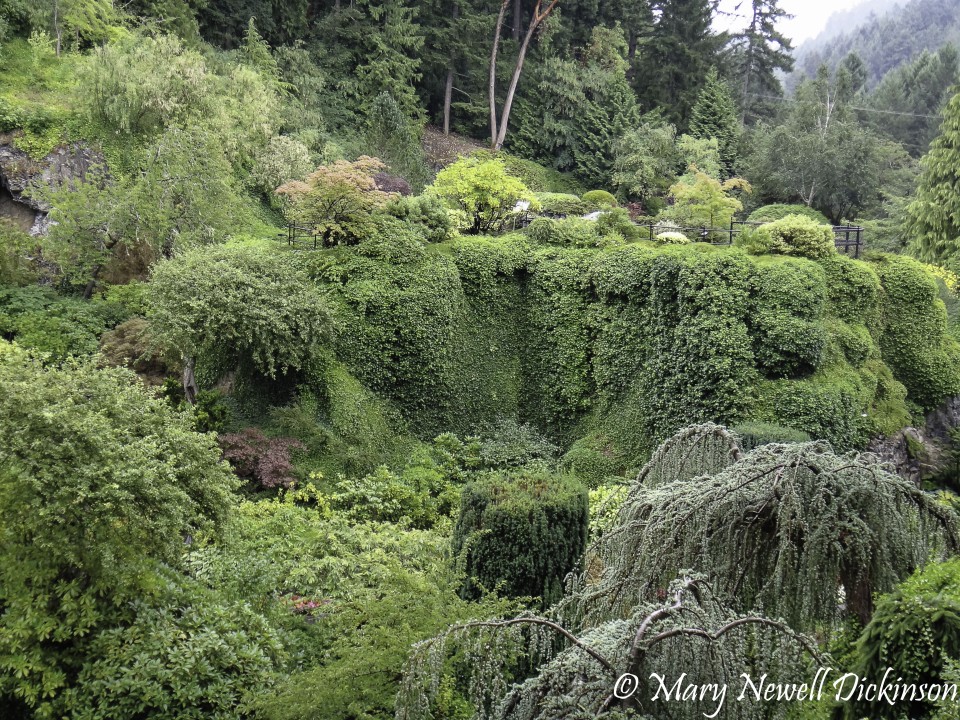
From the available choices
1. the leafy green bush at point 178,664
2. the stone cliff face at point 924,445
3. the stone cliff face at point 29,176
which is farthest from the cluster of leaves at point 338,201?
the stone cliff face at point 924,445

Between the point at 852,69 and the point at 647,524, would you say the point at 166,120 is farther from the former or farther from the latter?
the point at 852,69

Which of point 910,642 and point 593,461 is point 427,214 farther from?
point 910,642

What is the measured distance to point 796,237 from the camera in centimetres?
1471

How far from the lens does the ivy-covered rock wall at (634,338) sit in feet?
44.2

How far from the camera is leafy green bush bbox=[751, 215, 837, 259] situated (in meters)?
14.7

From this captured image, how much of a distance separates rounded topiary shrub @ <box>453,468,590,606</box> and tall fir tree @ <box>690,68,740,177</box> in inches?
1036

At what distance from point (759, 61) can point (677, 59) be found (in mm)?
8474

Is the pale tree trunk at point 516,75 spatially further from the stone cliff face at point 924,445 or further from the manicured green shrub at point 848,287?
the stone cliff face at point 924,445

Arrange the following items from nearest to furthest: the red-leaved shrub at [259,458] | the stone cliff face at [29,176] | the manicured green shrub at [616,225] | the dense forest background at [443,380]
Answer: the dense forest background at [443,380] → the red-leaved shrub at [259,458] → the manicured green shrub at [616,225] → the stone cliff face at [29,176]

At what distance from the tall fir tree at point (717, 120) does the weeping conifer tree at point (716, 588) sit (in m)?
28.6

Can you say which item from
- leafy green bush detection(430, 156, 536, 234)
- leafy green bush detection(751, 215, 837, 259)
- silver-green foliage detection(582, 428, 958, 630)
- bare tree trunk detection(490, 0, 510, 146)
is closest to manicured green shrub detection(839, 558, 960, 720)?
silver-green foliage detection(582, 428, 958, 630)

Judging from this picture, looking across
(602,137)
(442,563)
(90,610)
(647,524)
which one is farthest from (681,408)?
(602,137)

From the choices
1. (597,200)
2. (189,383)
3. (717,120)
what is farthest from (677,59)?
(189,383)

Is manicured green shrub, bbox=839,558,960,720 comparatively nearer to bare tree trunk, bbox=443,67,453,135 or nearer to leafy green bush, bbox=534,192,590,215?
leafy green bush, bbox=534,192,590,215
